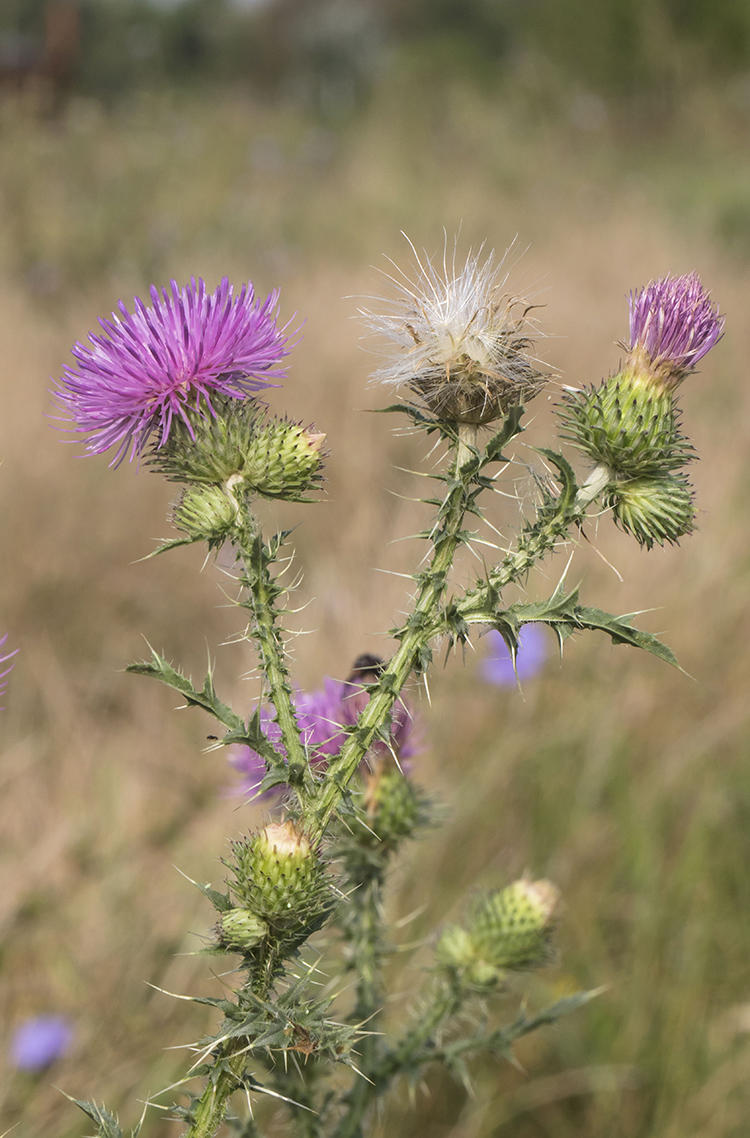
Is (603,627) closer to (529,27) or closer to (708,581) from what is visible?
(708,581)

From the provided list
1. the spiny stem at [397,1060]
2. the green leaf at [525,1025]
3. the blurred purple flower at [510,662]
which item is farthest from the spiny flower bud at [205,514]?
the blurred purple flower at [510,662]

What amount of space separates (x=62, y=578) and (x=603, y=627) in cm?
419

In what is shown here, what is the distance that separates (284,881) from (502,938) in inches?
32.0

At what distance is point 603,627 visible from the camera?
1.04 m

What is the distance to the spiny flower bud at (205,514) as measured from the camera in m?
1.10

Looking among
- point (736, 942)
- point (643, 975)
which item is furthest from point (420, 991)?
point (736, 942)

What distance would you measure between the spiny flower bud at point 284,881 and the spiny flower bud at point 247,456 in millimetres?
421

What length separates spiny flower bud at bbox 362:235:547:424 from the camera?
1132 mm

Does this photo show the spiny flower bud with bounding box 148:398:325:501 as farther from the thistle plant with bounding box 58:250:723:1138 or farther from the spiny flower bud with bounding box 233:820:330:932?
the spiny flower bud with bounding box 233:820:330:932

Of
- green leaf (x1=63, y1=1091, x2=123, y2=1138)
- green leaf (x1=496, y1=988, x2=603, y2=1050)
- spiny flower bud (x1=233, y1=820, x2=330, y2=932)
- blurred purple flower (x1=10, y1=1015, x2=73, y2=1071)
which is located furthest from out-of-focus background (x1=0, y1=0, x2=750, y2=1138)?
green leaf (x1=63, y1=1091, x2=123, y2=1138)

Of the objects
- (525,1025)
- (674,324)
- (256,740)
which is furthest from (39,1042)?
(674,324)

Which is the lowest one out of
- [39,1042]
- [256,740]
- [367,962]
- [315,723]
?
[39,1042]

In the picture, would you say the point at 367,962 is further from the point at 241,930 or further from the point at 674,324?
the point at 674,324

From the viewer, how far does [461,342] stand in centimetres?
118
